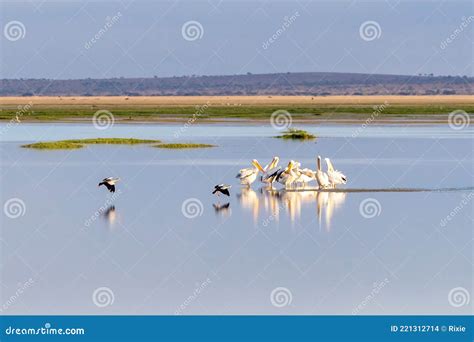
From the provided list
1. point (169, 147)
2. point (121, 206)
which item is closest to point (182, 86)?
point (169, 147)

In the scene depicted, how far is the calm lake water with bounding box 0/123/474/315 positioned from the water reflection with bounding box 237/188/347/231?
31mm

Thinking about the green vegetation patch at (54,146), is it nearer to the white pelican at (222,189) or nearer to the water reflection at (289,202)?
the water reflection at (289,202)

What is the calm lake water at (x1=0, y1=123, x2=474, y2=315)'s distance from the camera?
31.3 ft

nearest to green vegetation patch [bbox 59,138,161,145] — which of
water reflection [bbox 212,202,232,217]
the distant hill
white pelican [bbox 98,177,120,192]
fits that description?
white pelican [bbox 98,177,120,192]

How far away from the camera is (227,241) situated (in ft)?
39.5

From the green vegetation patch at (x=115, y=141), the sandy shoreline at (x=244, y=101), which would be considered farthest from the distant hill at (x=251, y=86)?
the green vegetation patch at (x=115, y=141)

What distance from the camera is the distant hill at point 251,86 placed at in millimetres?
149300

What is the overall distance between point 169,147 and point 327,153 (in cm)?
341

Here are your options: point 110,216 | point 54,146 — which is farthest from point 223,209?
point 54,146

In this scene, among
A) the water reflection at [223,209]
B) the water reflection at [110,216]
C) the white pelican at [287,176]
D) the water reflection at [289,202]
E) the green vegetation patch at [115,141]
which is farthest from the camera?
the green vegetation patch at [115,141]

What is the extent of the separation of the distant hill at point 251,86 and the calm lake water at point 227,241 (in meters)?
127

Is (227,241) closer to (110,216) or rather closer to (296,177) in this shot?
(110,216)

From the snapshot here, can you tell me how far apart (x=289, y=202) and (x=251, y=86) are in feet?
457

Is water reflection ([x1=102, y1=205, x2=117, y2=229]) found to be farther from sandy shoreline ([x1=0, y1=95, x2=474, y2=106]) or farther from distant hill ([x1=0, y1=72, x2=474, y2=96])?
distant hill ([x1=0, y1=72, x2=474, y2=96])
